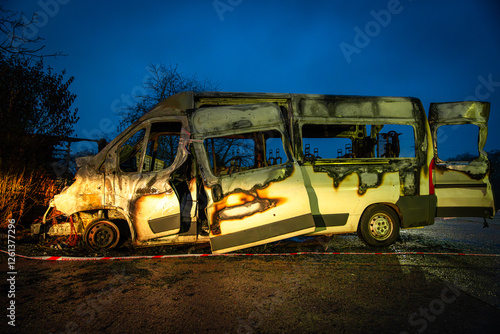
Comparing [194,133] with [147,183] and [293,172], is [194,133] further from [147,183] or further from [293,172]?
[293,172]

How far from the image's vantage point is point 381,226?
5.04 meters

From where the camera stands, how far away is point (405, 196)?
5027 millimetres

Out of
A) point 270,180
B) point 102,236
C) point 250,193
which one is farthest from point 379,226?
point 102,236

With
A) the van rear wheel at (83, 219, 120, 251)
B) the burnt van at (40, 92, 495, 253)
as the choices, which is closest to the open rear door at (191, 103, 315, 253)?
the burnt van at (40, 92, 495, 253)

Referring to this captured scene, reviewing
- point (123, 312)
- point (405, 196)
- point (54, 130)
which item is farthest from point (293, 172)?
point (54, 130)

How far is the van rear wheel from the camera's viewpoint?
15.9 ft

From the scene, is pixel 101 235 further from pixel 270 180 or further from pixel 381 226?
pixel 381 226

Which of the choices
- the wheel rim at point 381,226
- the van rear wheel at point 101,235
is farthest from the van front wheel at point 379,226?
the van rear wheel at point 101,235

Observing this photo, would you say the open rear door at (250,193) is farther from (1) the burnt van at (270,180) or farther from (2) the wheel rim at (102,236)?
(2) the wheel rim at (102,236)

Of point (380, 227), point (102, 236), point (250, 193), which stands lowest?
point (380, 227)

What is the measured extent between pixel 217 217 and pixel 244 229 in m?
0.45

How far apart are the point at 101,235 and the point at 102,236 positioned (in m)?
0.03

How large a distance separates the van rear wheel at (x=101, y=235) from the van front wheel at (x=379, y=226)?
449 centimetres

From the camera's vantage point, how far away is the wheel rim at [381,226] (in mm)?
5023
